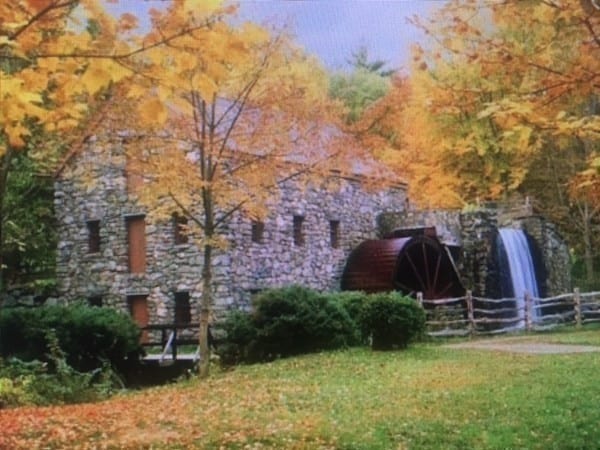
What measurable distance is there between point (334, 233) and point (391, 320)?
6683 millimetres

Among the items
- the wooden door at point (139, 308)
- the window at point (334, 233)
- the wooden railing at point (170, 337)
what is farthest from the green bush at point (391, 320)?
the window at point (334, 233)

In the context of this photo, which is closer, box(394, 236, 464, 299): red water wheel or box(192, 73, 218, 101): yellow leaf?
box(192, 73, 218, 101): yellow leaf

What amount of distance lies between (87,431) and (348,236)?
12.5m

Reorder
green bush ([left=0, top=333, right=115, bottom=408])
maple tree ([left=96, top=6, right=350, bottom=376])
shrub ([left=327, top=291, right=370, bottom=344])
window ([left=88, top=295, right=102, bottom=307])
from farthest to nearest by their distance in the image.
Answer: window ([left=88, top=295, right=102, bottom=307]), shrub ([left=327, top=291, right=370, bottom=344]), maple tree ([left=96, top=6, right=350, bottom=376]), green bush ([left=0, top=333, right=115, bottom=408])

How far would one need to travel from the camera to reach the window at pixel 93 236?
1711cm

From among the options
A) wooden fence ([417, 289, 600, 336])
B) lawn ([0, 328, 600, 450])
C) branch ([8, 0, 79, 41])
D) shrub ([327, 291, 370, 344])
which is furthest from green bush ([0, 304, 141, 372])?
branch ([8, 0, 79, 41])

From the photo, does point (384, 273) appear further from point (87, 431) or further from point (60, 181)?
point (87, 431)

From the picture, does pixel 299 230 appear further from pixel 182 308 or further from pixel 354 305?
pixel 354 305

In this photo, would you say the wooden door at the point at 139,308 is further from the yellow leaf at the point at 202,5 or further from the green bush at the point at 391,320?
the yellow leaf at the point at 202,5

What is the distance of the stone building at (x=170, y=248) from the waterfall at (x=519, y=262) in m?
4.11

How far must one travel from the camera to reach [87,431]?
20.7 ft

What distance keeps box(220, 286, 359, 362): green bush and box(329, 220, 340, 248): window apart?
19.0 feet

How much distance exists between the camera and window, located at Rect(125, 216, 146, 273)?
642 inches

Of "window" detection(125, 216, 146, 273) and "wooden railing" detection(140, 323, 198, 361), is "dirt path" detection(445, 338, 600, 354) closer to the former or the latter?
"wooden railing" detection(140, 323, 198, 361)
